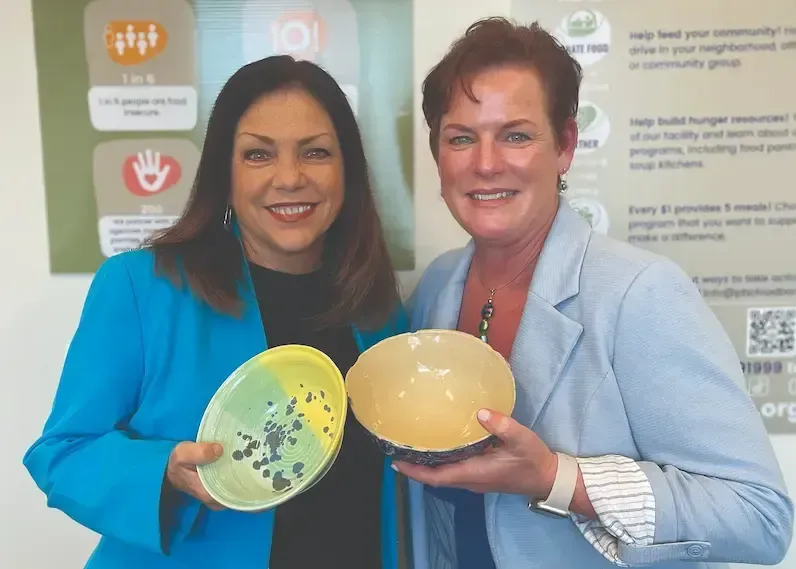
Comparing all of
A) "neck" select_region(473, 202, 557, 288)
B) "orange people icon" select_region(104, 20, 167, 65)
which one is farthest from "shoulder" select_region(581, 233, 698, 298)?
"orange people icon" select_region(104, 20, 167, 65)

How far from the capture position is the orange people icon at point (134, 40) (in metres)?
1.30

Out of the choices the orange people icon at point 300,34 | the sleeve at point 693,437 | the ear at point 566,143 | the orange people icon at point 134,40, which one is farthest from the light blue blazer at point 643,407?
the orange people icon at point 134,40

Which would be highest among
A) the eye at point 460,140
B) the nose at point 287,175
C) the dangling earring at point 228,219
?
the eye at point 460,140

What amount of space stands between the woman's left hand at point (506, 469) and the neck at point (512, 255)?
0.37m

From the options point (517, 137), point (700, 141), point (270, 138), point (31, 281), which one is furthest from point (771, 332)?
point (31, 281)

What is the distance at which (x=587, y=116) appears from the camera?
133cm

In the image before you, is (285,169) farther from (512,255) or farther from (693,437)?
(693,437)

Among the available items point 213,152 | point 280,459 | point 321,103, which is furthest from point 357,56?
point 280,459

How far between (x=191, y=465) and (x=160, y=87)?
2.98 feet

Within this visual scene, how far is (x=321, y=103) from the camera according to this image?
3.46 ft

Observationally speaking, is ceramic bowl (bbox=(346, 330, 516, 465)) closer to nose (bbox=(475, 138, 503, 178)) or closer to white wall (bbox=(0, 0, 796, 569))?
nose (bbox=(475, 138, 503, 178))

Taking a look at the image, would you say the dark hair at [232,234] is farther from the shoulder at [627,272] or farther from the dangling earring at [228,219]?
the shoulder at [627,272]

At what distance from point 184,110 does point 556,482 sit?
1121mm

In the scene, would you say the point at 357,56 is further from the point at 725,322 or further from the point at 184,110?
the point at 725,322
